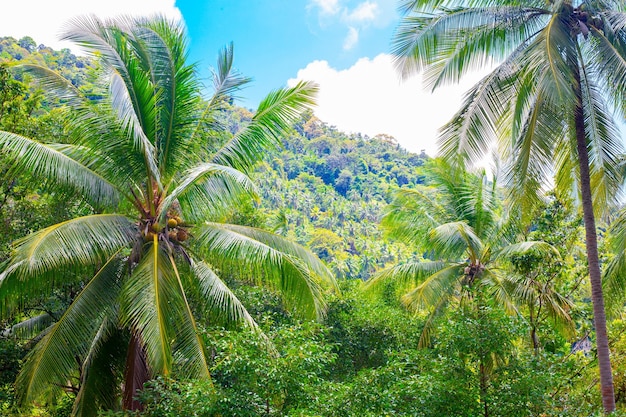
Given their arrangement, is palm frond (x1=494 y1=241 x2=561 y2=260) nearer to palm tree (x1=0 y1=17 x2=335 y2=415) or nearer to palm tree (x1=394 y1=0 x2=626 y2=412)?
palm tree (x1=394 y1=0 x2=626 y2=412)

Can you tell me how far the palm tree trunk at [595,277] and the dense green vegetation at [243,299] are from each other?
0.51 meters

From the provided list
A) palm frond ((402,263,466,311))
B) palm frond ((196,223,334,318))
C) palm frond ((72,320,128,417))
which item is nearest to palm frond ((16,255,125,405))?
palm frond ((72,320,128,417))

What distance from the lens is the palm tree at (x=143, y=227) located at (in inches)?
300

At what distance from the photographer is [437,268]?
14414 millimetres

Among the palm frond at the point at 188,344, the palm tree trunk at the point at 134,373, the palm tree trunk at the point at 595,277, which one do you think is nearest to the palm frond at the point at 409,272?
the palm tree trunk at the point at 595,277

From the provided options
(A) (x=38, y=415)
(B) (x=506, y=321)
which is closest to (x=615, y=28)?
(B) (x=506, y=321)

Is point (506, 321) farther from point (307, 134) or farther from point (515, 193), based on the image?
point (307, 134)

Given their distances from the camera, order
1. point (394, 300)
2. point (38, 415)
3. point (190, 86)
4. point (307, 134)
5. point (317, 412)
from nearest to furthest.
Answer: point (317, 412) < point (190, 86) < point (38, 415) < point (394, 300) < point (307, 134)

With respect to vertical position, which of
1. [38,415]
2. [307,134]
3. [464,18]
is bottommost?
[38,415]

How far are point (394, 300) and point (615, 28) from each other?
9.09 meters

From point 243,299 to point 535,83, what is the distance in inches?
259

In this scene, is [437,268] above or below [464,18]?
below

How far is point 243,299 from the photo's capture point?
1132cm

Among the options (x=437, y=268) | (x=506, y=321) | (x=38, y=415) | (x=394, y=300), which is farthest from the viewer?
(x=394, y=300)
